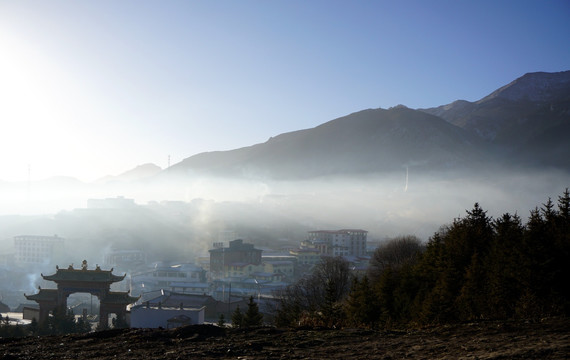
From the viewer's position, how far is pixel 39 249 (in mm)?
79688

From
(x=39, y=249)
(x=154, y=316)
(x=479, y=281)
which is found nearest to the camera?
(x=479, y=281)

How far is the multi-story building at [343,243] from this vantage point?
74.8 metres

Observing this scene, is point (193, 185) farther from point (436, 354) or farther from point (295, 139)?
point (436, 354)

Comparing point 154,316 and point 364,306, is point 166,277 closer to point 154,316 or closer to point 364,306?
point 154,316

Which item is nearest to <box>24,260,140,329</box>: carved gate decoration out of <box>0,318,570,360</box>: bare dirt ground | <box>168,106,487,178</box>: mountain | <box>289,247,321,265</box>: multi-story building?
<box>0,318,570,360</box>: bare dirt ground

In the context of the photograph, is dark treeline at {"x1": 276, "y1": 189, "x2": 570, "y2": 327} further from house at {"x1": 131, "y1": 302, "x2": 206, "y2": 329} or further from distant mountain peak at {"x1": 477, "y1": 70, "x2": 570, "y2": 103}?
distant mountain peak at {"x1": 477, "y1": 70, "x2": 570, "y2": 103}

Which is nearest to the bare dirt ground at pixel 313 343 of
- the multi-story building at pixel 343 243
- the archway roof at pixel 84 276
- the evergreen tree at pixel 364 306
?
the evergreen tree at pixel 364 306

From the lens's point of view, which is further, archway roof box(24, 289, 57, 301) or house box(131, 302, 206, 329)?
archway roof box(24, 289, 57, 301)

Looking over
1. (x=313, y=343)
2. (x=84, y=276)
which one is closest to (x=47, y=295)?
(x=84, y=276)

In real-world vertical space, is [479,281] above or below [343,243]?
above

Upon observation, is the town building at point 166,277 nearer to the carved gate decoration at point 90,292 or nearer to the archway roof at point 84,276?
the carved gate decoration at point 90,292

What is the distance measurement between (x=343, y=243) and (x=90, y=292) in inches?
2118

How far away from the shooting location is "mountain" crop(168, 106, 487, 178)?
460 ft

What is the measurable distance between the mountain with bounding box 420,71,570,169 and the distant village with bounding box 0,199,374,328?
239ft
